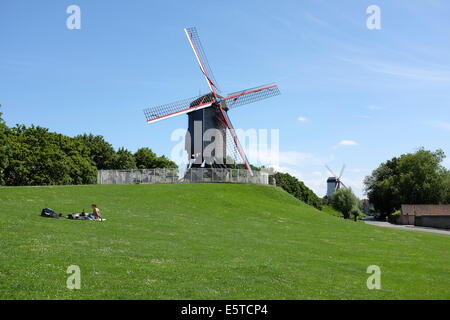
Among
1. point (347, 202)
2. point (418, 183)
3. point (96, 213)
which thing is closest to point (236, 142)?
point (96, 213)

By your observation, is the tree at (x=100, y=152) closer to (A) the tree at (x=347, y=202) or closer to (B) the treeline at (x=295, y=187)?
(B) the treeline at (x=295, y=187)

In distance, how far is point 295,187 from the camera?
124m

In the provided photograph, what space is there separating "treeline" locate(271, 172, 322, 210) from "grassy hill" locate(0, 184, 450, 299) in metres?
82.1

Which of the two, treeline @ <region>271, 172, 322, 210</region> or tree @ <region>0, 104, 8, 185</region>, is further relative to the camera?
treeline @ <region>271, 172, 322, 210</region>

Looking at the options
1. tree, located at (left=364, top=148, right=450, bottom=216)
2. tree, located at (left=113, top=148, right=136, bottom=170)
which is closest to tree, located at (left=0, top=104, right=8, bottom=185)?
tree, located at (left=113, top=148, right=136, bottom=170)

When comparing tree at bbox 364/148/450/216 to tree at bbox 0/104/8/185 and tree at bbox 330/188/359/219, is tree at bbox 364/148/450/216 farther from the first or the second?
tree at bbox 0/104/8/185

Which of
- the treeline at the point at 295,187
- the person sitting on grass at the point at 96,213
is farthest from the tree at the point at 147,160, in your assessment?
the person sitting on grass at the point at 96,213

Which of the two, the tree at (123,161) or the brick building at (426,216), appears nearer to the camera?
the brick building at (426,216)

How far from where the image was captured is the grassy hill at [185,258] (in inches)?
433

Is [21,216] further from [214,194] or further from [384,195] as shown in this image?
[384,195]

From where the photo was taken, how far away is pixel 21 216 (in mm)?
21656

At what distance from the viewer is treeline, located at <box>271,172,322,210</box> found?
114m

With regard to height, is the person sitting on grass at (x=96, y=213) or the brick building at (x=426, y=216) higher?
the person sitting on grass at (x=96, y=213)

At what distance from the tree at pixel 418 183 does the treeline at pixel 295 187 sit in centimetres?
2760
